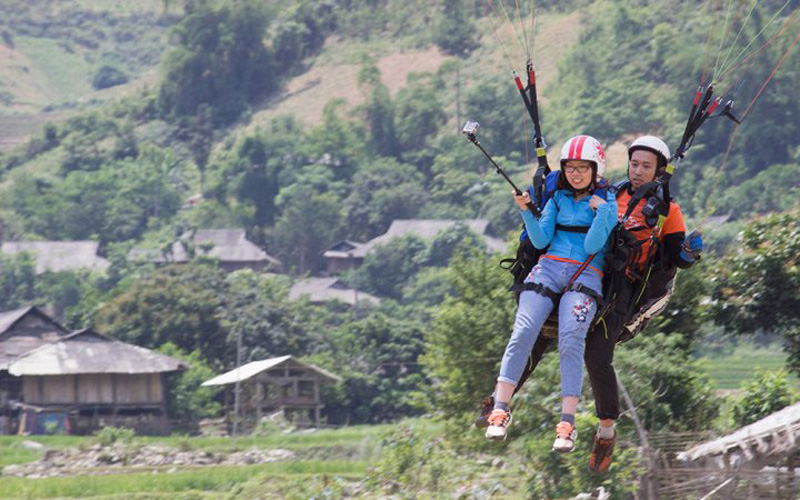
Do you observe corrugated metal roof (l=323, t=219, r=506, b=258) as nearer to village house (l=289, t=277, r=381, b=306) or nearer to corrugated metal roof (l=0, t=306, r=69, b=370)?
village house (l=289, t=277, r=381, b=306)

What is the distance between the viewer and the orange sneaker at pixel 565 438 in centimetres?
969

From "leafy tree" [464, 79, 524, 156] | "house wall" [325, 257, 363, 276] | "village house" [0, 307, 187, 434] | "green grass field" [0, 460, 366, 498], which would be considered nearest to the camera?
"green grass field" [0, 460, 366, 498]

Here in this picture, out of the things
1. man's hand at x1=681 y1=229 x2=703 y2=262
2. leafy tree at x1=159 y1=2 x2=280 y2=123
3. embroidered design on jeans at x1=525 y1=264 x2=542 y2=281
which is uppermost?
leafy tree at x1=159 y1=2 x2=280 y2=123

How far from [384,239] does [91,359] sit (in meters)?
49.7

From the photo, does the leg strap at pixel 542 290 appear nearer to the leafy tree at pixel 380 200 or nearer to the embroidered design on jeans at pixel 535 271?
the embroidered design on jeans at pixel 535 271

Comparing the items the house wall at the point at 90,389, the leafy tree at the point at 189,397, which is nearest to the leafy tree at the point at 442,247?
the leafy tree at the point at 189,397

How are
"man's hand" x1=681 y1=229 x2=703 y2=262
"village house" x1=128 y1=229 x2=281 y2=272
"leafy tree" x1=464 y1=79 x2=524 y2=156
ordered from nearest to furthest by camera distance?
"man's hand" x1=681 y1=229 x2=703 y2=262
"village house" x1=128 y1=229 x2=281 y2=272
"leafy tree" x1=464 y1=79 x2=524 y2=156

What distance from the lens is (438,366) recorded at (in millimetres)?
28844

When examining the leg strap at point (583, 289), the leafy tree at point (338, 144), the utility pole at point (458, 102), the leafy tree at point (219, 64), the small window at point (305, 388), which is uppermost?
the leafy tree at point (219, 64)

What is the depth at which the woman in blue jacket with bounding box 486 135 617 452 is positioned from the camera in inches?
392

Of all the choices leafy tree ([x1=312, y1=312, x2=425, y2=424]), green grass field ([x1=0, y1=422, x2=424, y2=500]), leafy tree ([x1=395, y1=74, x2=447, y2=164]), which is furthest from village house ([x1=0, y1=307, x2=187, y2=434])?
leafy tree ([x1=395, y1=74, x2=447, y2=164])

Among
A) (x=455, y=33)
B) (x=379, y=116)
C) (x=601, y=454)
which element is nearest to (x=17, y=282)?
(x=379, y=116)

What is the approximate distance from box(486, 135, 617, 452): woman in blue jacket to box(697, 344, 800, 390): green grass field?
48.2 m

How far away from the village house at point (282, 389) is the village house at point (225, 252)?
45859 millimetres
